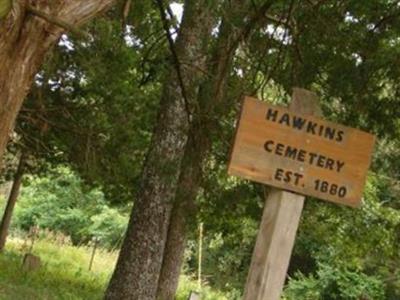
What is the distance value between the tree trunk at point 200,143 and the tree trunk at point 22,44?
3.08 metres

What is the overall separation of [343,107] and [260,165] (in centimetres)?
423

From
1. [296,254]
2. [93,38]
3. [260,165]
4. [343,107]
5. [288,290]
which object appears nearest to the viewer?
[260,165]

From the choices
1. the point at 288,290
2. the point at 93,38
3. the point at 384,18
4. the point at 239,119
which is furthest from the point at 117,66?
the point at 288,290

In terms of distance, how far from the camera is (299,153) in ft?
11.3

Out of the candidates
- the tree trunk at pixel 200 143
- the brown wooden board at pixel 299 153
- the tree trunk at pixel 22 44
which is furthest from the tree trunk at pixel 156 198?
the tree trunk at pixel 22 44

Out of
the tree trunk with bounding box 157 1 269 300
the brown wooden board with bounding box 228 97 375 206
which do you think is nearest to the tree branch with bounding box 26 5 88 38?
the brown wooden board with bounding box 228 97 375 206

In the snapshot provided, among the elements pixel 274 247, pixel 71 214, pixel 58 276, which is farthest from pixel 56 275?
pixel 71 214

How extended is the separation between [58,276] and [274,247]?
1062 centimetres

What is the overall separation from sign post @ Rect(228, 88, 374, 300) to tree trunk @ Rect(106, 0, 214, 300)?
4566 mm

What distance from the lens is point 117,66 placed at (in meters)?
9.91

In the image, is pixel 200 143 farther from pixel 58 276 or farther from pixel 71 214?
pixel 71 214

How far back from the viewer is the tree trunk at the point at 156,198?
26.5 feet

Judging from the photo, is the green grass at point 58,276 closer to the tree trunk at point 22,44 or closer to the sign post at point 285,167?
the sign post at point 285,167

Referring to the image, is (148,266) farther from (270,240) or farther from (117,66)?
(270,240)
